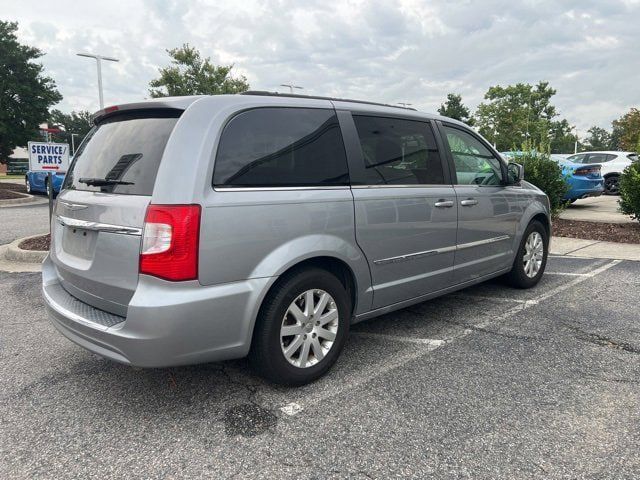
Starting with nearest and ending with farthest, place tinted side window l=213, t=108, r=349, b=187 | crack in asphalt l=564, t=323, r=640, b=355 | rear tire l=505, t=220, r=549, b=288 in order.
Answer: tinted side window l=213, t=108, r=349, b=187 < crack in asphalt l=564, t=323, r=640, b=355 < rear tire l=505, t=220, r=549, b=288

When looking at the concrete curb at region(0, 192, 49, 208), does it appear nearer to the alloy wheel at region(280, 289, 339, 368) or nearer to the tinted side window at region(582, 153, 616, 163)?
the alloy wheel at region(280, 289, 339, 368)

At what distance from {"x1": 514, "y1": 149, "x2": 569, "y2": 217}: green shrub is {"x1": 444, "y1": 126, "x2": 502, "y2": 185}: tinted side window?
534 cm

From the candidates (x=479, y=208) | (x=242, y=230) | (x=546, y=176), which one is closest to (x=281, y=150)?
(x=242, y=230)

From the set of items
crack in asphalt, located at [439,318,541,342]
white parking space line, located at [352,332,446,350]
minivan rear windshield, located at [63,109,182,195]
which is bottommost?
white parking space line, located at [352,332,446,350]

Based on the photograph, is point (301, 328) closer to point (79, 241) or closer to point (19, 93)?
point (79, 241)

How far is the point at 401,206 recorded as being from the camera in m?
3.52

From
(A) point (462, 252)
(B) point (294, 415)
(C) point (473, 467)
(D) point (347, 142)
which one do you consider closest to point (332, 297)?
(B) point (294, 415)

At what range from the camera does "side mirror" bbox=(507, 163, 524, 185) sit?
4.77 meters

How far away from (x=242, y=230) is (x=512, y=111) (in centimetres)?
4346

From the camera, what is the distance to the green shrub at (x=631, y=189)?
8570 mm

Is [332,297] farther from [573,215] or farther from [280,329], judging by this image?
[573,215]

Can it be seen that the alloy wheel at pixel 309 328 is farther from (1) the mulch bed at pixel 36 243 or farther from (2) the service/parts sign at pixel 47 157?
(2) the service/parts sign at pixel 47 157

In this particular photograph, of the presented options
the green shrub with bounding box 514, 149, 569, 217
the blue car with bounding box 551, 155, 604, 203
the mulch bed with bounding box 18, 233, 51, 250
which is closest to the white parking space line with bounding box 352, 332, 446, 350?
the mulch bed with bounding box 18, 233, 51, 250

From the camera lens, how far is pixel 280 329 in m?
2.84
